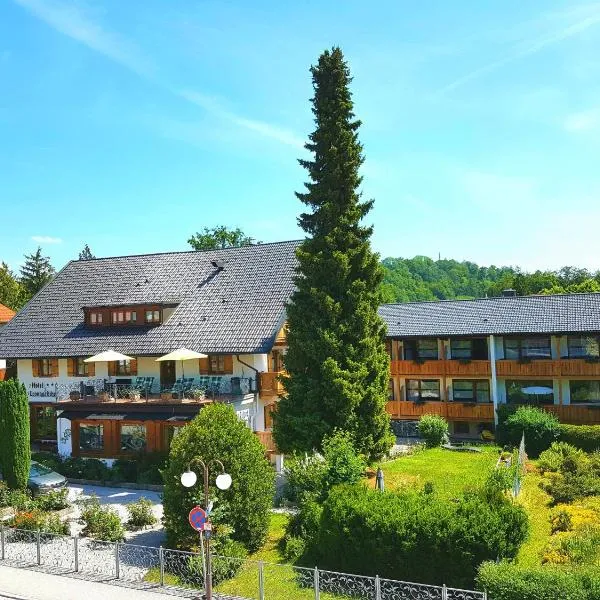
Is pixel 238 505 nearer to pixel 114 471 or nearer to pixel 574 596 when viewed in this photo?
pixel 574 596

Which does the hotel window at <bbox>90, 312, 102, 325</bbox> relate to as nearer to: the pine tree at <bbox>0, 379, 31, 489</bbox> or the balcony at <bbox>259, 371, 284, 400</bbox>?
the pine tree at <bbox>0, 379, 31, 489</bbox>

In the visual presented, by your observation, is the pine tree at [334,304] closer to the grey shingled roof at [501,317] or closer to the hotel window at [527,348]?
the grey shingled roof at [501,317]

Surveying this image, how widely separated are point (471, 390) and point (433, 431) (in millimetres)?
7395

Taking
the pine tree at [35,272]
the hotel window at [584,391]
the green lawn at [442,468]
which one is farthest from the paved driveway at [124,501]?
the pine tree at [35,272]

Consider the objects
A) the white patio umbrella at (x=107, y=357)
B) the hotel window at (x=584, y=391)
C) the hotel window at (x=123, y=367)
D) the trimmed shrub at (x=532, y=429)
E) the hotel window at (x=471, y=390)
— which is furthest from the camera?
the hotel window at (x=471, y=390)

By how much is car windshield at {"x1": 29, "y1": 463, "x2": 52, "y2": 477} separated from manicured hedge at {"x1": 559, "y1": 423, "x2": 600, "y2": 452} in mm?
23809

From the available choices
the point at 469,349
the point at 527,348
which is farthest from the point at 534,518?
the point at 469,349

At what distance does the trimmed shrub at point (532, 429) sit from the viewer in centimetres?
3309

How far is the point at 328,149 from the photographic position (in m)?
27.5

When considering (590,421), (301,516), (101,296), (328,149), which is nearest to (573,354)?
(590,421)

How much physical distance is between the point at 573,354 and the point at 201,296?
21.7 meters

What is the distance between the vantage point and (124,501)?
2658 centimetres

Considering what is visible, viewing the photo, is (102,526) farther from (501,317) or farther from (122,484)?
(501,317)

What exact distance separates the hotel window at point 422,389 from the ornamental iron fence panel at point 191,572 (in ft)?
87.0
